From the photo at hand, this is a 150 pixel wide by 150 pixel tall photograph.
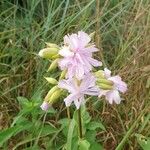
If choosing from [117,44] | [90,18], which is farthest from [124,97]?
[90,18]

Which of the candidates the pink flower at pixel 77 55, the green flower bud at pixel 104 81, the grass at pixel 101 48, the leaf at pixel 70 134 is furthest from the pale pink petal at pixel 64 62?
the grass at pixel 101 48

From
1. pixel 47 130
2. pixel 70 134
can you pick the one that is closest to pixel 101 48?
pixel 47 130

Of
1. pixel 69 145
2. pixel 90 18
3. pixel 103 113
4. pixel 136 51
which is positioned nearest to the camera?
pixel 69 145

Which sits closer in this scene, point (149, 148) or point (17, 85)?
point (149, 148)

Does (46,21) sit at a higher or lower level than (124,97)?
higher

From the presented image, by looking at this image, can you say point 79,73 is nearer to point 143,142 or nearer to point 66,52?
point 66,52

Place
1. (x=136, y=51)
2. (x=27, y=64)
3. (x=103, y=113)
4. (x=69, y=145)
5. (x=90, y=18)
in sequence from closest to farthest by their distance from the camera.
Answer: (x=69, y=145) → (x=103, y=113) → (x=136, y=51) → (x=27, y=64) → (x=90, y=18)

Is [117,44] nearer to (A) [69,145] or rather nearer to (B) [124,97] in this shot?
(B) [124,97]
